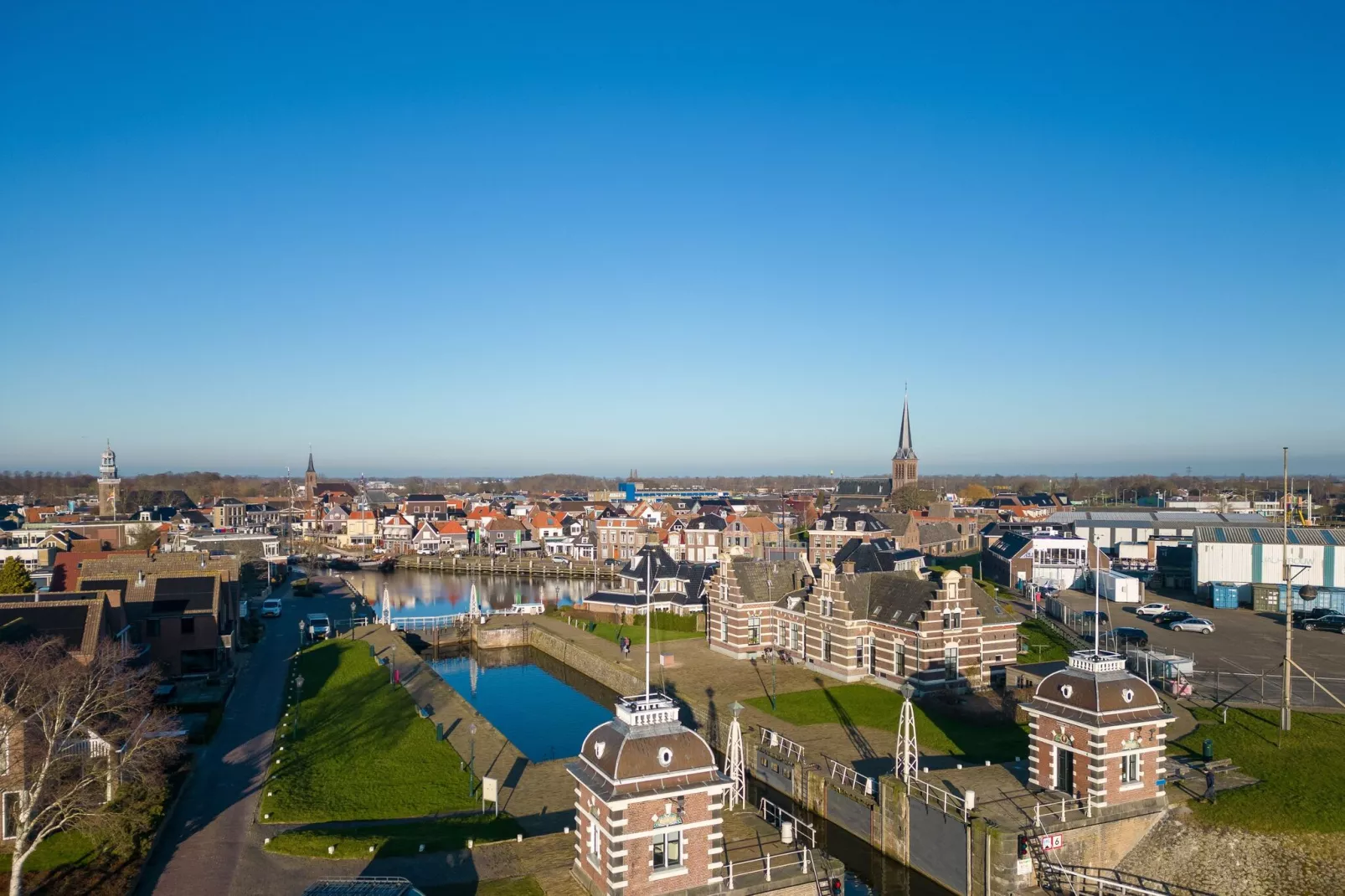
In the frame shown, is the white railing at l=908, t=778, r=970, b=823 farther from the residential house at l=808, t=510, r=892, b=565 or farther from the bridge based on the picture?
the residential house at l=808, t=510, r=892, b=565

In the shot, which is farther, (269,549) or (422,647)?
(269,549)

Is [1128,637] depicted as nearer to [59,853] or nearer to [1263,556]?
[1263,556]

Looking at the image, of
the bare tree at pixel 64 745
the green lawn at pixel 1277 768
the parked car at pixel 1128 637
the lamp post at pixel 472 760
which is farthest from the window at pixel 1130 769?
the bare tree at pixel 64 745

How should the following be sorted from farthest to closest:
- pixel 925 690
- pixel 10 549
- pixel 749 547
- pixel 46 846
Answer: pixel 749 547 < pixel 10 549 < pixel 925 690 < pixel 46 846

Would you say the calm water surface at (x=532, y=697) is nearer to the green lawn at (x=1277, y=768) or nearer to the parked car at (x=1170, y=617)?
the green lawn at (x=1277, y=768)

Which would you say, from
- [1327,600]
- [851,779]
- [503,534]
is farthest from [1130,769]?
[503,534]

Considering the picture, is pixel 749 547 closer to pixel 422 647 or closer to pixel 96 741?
pixel 422 647

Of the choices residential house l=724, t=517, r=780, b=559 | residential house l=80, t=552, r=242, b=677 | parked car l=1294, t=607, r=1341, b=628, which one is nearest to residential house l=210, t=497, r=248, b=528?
residential house l=724, t=517, r=780, b=559

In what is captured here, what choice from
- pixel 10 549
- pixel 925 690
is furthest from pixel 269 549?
pixel 925 690
